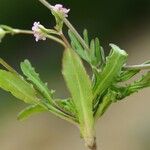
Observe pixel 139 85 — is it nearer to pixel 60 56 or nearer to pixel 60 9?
pixel 60 9

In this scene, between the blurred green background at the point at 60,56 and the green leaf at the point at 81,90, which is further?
the blurred green background at the point at 60,56

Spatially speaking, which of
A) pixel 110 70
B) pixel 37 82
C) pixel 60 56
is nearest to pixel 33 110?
pixel 37 82

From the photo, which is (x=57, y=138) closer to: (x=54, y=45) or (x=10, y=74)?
(x=54, y=45)

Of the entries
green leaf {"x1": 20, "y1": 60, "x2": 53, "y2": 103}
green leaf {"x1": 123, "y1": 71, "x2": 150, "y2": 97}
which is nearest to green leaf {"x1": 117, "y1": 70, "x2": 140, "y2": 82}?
green leaf {"x1": 123, "y1": 71, "x2": 150, "y2": 97}

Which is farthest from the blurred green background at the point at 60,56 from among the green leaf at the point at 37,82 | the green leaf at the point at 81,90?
the green leaf at the point at 81,90

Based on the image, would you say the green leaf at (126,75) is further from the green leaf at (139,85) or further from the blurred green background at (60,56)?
the blurred green background at (60,56)

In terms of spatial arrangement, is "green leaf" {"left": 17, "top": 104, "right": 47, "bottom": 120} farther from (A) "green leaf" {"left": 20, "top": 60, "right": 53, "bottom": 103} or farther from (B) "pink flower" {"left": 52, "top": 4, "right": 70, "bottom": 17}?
(B) "pink flower" {"left": 52, "top": 4, "right": 70, "bottom": 17}

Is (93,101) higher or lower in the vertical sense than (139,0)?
lower

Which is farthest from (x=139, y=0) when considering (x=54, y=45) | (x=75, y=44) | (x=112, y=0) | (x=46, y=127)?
(x=75, y=44)
